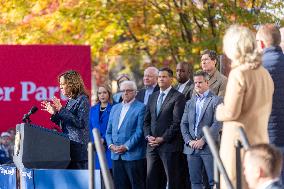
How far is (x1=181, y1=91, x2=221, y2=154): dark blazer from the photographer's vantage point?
12.3 m

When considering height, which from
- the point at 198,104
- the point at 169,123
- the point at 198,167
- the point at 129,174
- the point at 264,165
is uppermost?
the point at 198,104

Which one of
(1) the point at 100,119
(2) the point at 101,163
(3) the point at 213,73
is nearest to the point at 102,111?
(1) the point at 100,119

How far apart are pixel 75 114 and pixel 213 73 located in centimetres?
228

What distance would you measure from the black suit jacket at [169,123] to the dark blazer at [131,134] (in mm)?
226

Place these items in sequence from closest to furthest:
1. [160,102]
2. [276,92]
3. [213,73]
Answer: [276,92]
[213,73]
[160,102]

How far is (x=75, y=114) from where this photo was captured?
450 inches

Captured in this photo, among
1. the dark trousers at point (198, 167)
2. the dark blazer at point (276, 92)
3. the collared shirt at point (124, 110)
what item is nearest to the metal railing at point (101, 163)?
the dark blazer at point (276, 92)

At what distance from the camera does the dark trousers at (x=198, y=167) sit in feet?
40.5

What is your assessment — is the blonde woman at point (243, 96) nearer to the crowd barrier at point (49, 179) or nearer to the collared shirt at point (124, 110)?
the crowd barrier at point (49, 179)

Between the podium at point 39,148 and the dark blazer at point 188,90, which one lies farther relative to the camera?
the dark blazer at point 188,90

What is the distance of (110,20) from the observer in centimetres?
2267

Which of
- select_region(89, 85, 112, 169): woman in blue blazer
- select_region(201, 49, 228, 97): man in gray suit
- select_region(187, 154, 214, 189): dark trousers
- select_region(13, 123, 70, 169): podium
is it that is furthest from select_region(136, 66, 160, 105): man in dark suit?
select_region(13, 123, 70, 169): podium

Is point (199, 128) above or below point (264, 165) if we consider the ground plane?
above

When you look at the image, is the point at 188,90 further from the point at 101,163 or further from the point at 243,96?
the point at 101,163
